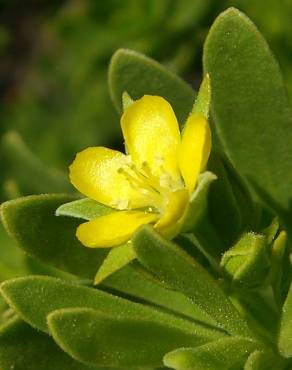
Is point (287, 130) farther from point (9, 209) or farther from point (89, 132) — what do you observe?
point (89, 132)

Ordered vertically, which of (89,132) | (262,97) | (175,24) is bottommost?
(89,132)

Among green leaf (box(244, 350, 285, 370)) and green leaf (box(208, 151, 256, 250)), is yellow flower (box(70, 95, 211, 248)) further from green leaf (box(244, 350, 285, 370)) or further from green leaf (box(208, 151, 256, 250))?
green leaf (box(244, 350, 285, 370))

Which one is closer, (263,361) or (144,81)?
(263,361)

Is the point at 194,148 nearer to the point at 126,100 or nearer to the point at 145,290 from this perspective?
the point at 126,100

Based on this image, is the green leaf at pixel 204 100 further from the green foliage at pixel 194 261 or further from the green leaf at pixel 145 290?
the green leaf at pixel 145 290

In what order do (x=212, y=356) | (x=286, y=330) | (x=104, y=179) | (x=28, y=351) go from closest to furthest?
(x=212, y=356)
(x=286, y=330)
(x=104, y=179)
(x=28, y=351)

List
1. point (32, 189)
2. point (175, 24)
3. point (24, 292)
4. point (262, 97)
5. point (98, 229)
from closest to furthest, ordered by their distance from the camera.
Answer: point (98, 229)
point (24, 292)
point (262, 97)
point (32, 189)
point (175, 24)

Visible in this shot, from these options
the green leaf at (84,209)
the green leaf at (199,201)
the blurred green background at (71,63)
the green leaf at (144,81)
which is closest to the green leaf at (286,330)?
the green leaf at (199,201)

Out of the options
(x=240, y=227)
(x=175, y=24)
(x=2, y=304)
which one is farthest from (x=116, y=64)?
(x=175, y=24)

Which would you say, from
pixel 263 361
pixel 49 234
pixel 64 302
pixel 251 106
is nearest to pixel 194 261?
pixel 263 361
